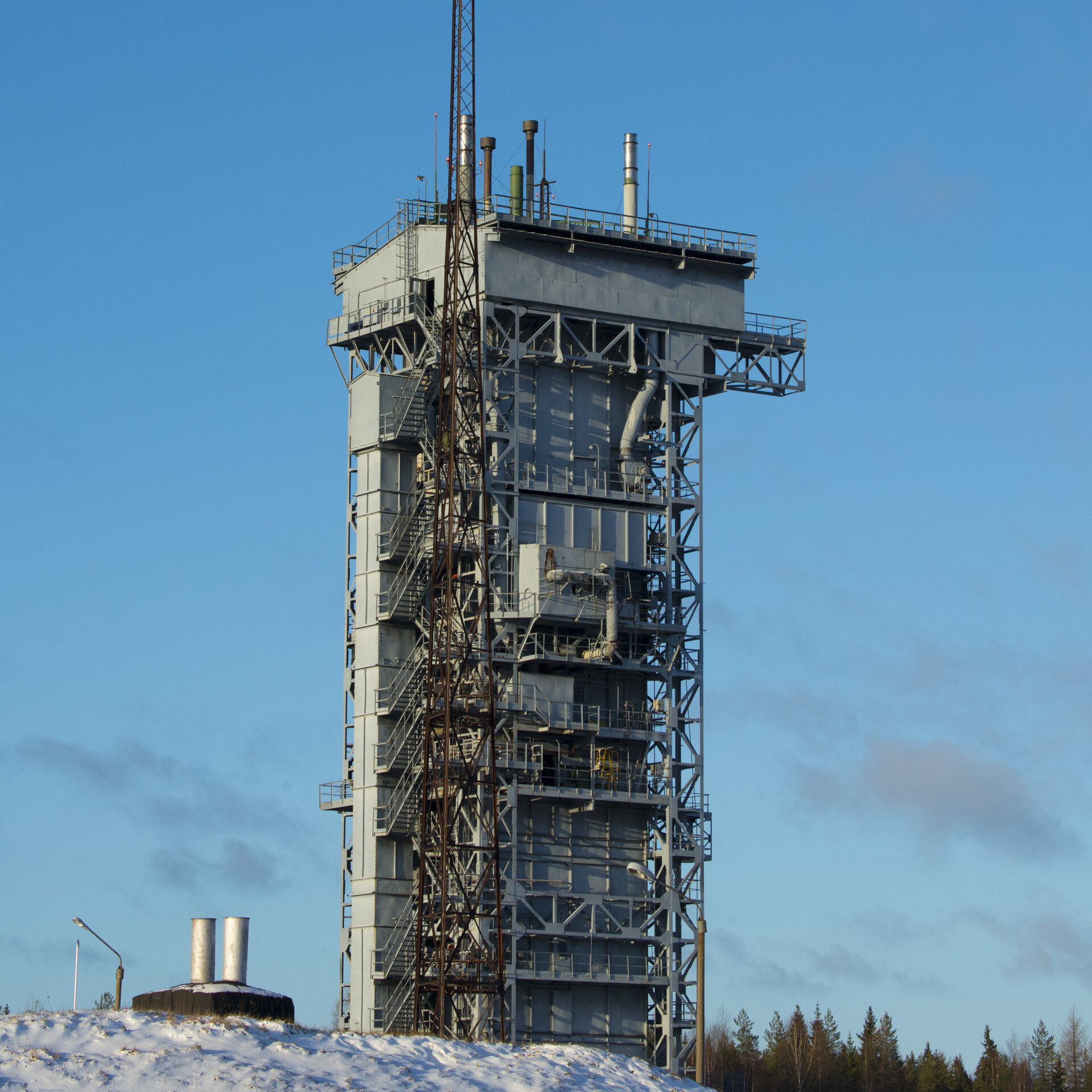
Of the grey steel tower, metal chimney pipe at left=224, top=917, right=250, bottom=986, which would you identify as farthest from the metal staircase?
metal chimney pipe at left=224, top=917, right=250, bottom=986

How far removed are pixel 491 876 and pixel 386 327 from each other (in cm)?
2740

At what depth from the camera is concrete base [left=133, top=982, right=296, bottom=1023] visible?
2874 inches

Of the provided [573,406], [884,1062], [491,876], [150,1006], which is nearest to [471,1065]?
[150,1006]

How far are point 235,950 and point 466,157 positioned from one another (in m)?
44.5

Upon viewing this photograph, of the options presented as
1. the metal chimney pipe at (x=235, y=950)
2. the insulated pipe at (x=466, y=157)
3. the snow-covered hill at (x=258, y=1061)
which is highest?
the insulated pipe at (x=466, y=157)

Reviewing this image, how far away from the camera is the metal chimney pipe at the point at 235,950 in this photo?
77812mm

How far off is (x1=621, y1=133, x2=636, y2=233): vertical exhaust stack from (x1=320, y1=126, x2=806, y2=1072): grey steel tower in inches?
45.6

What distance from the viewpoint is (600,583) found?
10300cm

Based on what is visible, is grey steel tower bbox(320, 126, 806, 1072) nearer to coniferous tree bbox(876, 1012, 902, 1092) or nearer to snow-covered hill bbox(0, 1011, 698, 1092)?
snow-covered hill bbox(0, 1011, 698, 1092)

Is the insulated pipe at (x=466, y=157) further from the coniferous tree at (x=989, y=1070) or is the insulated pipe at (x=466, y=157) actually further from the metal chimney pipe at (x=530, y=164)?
the coniferous tree at (x=989, y=1070)

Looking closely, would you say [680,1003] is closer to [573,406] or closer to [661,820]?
[661,820]

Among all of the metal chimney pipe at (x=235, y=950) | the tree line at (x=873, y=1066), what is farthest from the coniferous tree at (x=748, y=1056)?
the metal chimney pipe at (x=235, y=950)

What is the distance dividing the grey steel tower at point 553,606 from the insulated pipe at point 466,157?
1.76 m

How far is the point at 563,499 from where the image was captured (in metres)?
105
